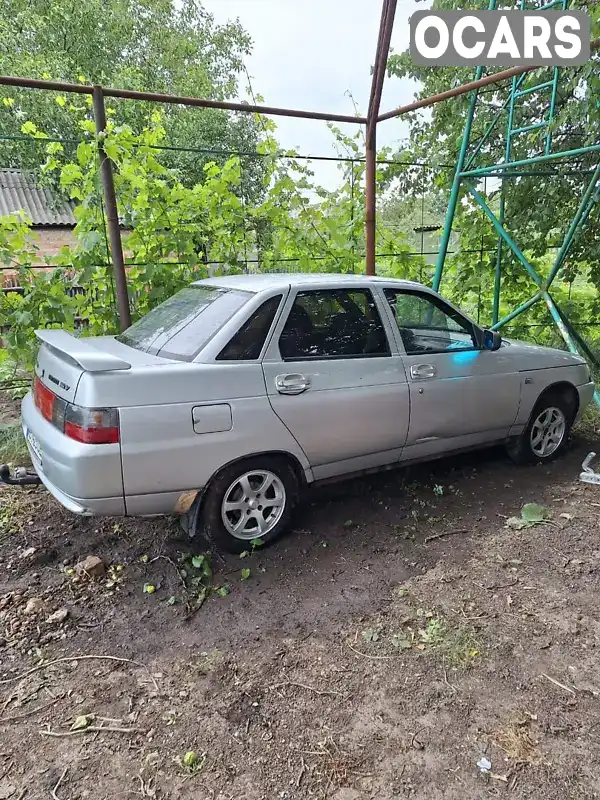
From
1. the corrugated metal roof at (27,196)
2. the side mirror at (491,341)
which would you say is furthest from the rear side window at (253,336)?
the corrugated metal roof at (27,196)

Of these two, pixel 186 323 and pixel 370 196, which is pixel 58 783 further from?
pixel 370 196

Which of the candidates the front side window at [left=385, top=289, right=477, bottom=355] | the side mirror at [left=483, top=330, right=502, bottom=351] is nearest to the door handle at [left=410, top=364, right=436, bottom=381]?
the front side window at [left=385, top=289, right=477, bottom=355]

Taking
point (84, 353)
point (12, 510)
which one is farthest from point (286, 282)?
point (12, 510)

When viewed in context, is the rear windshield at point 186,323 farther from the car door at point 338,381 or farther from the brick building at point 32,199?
the brick building at point 32,199

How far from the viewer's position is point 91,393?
272cm

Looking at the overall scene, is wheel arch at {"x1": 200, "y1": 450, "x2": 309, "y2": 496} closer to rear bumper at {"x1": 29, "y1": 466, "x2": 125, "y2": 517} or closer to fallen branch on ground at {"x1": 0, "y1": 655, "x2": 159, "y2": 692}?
rear bumper at {"x1": 29, "y1": 466, "x2": 125, "y2": 517}

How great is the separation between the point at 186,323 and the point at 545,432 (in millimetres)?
3177

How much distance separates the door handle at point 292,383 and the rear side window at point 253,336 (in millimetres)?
202

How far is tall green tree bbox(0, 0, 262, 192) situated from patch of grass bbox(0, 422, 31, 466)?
687cm

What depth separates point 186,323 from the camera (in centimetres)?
339

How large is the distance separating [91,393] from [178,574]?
1.15 m

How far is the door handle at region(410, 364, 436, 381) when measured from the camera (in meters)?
3.74

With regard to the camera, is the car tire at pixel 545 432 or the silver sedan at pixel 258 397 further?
the car tire at pixel 545 432

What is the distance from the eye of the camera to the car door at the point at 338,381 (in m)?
3.28
